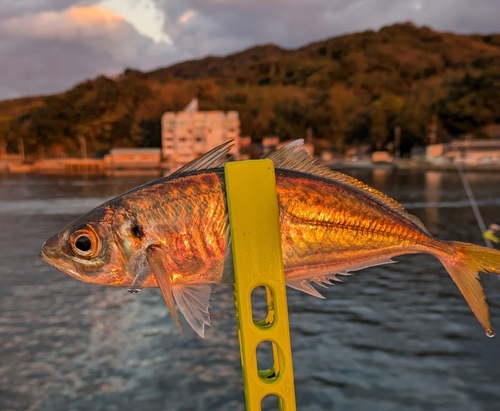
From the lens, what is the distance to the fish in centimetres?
184

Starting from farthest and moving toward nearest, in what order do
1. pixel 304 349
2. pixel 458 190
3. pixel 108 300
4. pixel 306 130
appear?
pixel 306 130, pixel 458 190, pixel 108 300, pixel 304 349

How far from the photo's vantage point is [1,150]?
371ft

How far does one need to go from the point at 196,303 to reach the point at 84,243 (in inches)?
19.1

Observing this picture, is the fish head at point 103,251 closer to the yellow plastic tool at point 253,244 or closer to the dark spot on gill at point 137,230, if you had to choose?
the dark spot on gill at point 137,230

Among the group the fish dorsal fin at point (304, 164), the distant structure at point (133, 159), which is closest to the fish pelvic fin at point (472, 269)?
the fish dorsal fin at point (304, 164)

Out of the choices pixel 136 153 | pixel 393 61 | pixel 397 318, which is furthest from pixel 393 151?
pixel 397 318

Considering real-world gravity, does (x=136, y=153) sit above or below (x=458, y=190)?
above

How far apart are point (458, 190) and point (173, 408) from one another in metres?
36.6

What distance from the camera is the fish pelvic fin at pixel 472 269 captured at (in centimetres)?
198

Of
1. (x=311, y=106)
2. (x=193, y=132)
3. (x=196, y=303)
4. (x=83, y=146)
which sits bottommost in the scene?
(x=196, y=303)

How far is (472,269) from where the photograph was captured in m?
2.01

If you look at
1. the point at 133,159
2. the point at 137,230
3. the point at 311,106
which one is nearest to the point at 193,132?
the point at 133,159

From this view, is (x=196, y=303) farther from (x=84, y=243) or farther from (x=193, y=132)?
(x=193, y=132)

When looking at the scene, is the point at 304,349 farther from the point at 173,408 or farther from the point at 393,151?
the point at 393,151
